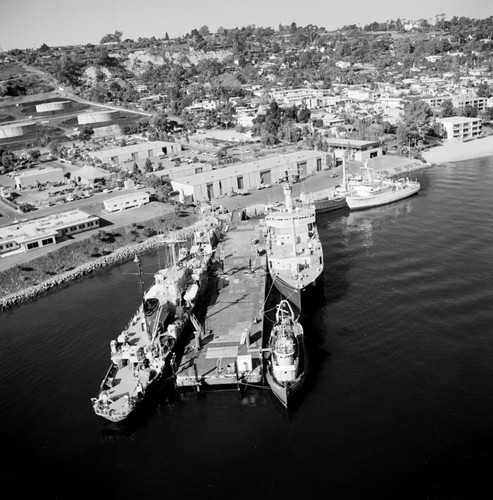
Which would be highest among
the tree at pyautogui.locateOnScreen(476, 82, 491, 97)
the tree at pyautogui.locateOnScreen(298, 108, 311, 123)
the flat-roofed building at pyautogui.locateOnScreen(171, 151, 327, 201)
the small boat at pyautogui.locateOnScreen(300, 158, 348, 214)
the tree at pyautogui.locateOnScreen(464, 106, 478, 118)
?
the tree at pyautogui.locateOnScreen(476, 82, 491, 97)

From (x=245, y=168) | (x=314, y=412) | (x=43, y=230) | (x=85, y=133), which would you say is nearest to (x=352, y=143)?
(x=245, y=168)

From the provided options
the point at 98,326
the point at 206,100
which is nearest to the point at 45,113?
the point at 206,100

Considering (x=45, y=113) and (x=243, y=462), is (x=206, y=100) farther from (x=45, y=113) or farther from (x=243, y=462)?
(x=243, y=462)

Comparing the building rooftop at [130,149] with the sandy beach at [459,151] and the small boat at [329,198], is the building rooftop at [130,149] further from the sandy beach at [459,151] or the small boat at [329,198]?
the sandy beach at [459,151]

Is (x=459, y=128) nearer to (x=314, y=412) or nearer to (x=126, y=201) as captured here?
(x=126, y=201)

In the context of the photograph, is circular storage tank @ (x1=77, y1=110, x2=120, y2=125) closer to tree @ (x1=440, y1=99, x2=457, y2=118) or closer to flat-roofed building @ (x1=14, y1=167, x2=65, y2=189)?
flat-roofed building @ (x1=14, y1=167, x2=65, y2=189)

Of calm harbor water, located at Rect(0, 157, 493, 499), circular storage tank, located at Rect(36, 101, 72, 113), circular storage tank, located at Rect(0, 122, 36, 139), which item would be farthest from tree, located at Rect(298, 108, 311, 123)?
circular storage tank, located at Rect(36, 101, 72, 113)
